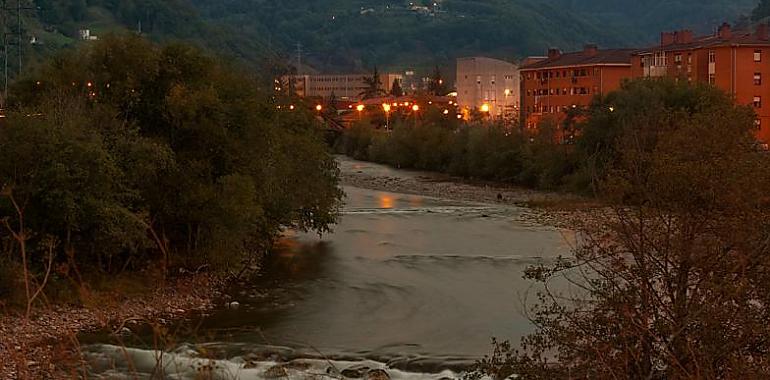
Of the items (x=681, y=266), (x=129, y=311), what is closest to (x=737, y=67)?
(x=129, y=311)

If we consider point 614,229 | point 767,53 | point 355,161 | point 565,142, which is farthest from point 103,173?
point 355,161

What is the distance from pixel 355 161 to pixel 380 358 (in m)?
50.6

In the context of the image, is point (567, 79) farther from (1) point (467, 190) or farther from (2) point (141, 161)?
(2) point (141, 161)

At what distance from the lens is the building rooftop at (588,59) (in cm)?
5724

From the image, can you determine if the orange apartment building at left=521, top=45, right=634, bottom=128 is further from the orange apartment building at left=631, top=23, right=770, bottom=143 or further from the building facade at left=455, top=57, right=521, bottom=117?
the building facade at left=455, top=57, right=521, bottom=117

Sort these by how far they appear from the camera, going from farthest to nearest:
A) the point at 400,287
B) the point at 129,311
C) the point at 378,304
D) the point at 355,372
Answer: the point at 400,287
the point at 378,304
the point at 129,311
the point at 355,372

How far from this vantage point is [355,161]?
64.8 m

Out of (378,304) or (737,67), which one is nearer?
(378,304)

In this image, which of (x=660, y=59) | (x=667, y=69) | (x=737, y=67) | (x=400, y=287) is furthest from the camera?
(x=660, y=59)

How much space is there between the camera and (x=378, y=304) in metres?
18.5

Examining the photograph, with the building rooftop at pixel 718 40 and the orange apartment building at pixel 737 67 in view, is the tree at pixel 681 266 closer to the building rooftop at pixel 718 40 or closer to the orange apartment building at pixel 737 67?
the orange apartment building at pixel 737 67

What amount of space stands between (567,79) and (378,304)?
4405 cm

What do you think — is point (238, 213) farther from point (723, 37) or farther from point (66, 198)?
point (723, 37)

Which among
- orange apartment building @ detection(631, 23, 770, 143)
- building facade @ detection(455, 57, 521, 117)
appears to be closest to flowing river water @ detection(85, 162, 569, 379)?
orange apartment building @ detection(631, 23, 770, 143)
